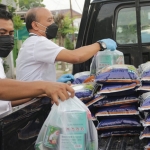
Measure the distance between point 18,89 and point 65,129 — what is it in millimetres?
306

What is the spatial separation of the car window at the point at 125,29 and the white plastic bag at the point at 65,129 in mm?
2133

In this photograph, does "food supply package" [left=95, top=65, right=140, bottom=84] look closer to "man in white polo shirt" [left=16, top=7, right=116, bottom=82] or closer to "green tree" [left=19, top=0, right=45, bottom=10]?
"man in white polo shirt" [left=16, top=7, right=116, bottom=82]

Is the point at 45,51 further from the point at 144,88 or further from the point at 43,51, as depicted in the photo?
the point at 144,88

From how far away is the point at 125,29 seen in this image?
354cm

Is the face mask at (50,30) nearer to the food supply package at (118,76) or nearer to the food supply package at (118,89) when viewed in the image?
the food supply package at (118,76)

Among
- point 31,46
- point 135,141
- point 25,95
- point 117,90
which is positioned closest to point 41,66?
point 31,46

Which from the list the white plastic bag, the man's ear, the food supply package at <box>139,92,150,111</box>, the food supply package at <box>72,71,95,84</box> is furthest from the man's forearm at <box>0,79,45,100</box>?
the man's ear

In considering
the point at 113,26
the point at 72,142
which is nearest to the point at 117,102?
the point at 72,142

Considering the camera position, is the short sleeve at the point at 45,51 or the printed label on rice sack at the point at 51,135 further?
the short sleeve at the point at 45,51

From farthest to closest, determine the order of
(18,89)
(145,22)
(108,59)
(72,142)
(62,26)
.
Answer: (62,26)
(145,22)
(108,59)
(72,142)
(18,89)

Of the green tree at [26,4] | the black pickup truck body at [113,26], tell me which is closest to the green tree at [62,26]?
the green tree at [26,4]

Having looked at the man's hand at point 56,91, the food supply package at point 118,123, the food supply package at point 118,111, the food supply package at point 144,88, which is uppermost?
the man's hand at point 56,91

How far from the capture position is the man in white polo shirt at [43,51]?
8.22 ft

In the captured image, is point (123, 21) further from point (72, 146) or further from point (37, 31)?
point (72, 146)
